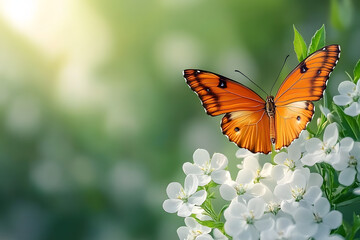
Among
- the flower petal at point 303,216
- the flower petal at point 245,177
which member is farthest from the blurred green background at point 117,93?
the flower petal at point 303,216

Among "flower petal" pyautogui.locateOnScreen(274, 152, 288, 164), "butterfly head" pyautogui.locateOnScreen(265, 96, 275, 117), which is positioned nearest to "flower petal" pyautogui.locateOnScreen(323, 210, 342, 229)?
"flower petal" pyautogui.locateOnScreen(274, 152, 288, 164)

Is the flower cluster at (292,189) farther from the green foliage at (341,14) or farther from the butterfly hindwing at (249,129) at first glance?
the green foliage at (341,14)

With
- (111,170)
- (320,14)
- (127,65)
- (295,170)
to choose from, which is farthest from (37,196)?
(295,170)

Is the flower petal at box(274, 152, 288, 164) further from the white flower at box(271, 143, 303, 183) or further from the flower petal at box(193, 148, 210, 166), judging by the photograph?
the flower petal at box(193, 148, 210, 166)

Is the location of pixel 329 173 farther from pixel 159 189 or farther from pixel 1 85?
pixel 1 85

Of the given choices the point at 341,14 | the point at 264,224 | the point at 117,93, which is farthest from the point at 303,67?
the point at 117,93

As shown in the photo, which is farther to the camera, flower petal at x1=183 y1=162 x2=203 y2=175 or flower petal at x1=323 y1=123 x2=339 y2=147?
flower petal at x1=183 y1=162 x2=203 y2=175
